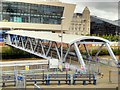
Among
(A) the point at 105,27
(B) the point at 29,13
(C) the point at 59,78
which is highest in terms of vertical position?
(B) the point at 29,13

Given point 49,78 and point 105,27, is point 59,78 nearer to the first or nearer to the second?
point 49,78

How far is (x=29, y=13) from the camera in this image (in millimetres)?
60062

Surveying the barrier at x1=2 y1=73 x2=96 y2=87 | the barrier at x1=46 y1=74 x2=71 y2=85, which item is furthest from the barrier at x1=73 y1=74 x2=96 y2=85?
the barrier at x1=46 y1=74 x2=71 y2=85

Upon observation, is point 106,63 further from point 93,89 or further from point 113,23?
point 113,23

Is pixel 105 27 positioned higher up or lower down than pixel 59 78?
higher up

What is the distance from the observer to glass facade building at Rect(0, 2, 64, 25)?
2274 inches

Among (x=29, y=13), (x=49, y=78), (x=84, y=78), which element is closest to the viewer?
(x=49, y=78)

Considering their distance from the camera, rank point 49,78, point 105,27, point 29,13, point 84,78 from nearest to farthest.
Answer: point 49,78, point 84,78, point 29,13, point 105,27

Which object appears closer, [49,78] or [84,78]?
[49,78]

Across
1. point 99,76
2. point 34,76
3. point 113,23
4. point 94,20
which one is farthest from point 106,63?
point 94,20

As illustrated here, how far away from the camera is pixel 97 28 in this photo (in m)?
75.9

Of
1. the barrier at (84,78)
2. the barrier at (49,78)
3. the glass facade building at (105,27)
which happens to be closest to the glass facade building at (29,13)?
the glass facade building at (105,27)

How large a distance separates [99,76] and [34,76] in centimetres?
456

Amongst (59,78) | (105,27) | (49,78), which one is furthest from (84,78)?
(105,27)
